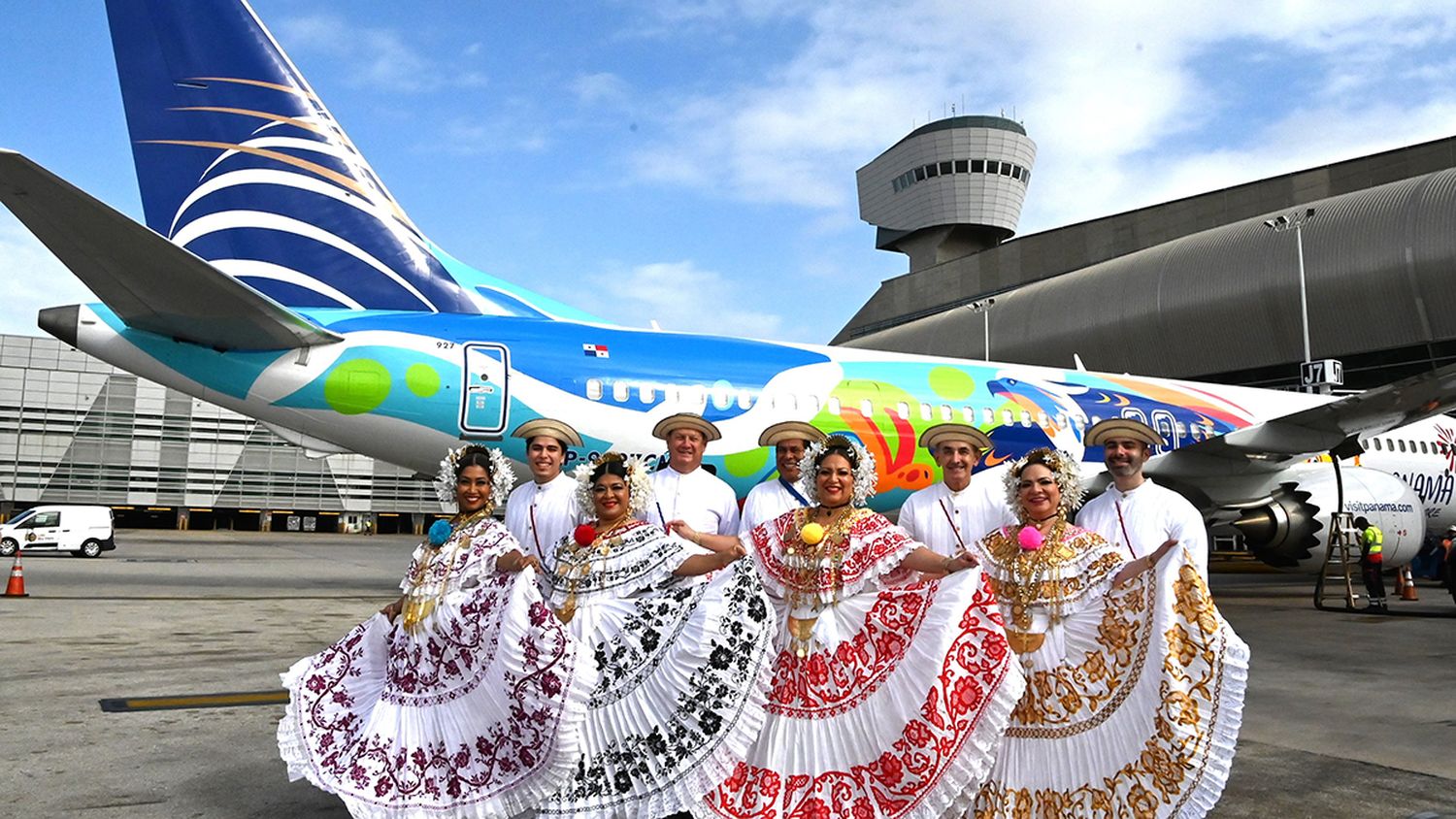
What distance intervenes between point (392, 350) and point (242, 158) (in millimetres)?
3297

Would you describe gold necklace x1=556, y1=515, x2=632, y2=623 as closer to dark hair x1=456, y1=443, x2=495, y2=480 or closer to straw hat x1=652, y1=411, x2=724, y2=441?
dark hair x1=456, y1=443, x2=495, y2=480

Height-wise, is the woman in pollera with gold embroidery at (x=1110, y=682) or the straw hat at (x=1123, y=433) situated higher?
the straw hat at (x=1123, y=433)

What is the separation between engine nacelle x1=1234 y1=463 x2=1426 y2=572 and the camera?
14.2 m

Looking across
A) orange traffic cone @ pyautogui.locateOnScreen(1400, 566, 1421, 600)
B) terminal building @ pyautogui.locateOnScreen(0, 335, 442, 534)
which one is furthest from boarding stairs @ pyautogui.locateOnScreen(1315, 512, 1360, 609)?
terminal building @ pyautogui.locateOnScreen(0, 335, 442, 534)

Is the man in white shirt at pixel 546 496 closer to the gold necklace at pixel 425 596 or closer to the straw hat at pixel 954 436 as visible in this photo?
the gold necklace at pixel 425 596

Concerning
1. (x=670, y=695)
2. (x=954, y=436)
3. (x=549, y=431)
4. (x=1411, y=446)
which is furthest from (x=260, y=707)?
(x=1411, y=446)

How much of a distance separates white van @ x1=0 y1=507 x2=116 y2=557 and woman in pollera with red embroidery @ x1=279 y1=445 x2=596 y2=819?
2854cm

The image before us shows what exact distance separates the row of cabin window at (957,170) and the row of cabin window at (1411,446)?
225 ft

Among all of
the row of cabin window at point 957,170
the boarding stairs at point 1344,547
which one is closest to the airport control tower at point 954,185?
the row of cabin window at point 957,170

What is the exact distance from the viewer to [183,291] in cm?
979

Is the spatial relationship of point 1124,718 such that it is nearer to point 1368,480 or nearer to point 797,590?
point 797,590

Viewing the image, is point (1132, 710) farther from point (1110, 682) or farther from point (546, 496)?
point (546, 496)

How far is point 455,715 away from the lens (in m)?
4.18

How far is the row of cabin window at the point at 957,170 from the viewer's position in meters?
84.6
